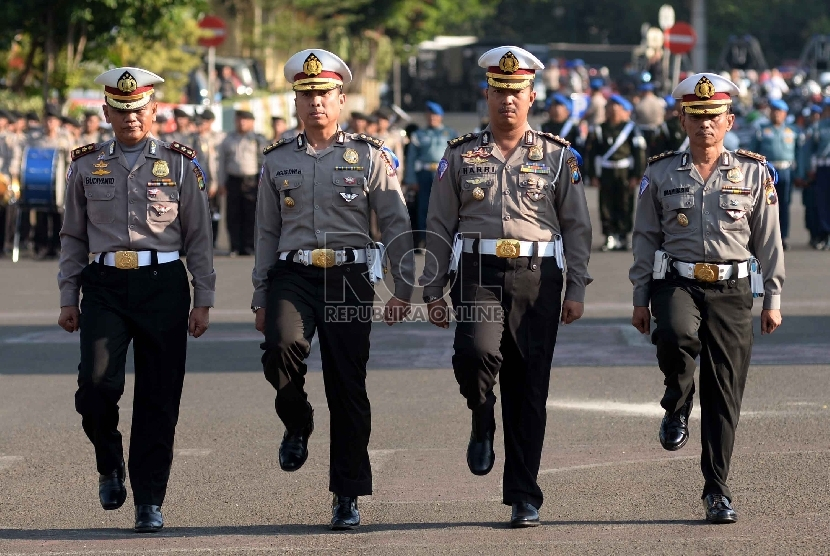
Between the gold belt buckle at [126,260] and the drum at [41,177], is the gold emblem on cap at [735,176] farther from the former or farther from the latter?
the drum at [41,177]

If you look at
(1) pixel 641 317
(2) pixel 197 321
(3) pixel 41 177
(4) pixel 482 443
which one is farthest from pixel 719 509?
(3) pixel 41 177

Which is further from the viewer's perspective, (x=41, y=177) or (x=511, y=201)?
(x=41, y=177)

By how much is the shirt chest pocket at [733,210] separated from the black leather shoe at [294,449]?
2.01 meters

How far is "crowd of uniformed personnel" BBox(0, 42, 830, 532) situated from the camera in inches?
272

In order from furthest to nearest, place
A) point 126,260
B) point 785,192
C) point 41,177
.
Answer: point 785,192 → point 41,177 → point 126,260

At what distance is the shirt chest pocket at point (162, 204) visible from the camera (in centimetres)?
698

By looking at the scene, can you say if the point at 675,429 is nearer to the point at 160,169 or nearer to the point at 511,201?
the point at 511,201

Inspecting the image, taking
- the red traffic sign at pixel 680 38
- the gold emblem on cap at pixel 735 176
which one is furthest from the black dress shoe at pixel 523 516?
the red traffic sign at pixel 680 38

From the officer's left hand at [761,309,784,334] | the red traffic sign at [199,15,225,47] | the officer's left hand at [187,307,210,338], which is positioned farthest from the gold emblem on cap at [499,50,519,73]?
the red traffic sign at [199,15,225,47]

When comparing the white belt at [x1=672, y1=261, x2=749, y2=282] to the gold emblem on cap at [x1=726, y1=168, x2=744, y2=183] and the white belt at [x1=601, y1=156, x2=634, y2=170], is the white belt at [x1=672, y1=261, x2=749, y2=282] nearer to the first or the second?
the gold emblem on cap at [x1=726, y1=168, x2=744, y2=183]

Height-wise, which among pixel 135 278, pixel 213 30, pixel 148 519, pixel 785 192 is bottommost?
pixel 148 519

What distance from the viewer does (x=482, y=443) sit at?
A: 7070 millimetres

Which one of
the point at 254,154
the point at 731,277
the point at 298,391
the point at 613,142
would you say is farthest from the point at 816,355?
the point at 254,154

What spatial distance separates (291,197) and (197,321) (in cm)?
70
